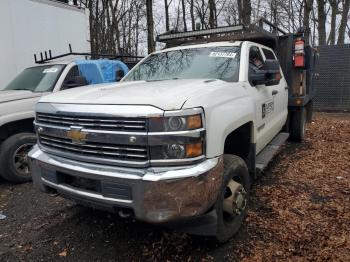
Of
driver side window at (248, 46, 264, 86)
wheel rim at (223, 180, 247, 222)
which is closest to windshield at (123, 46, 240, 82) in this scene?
driver side window at (248, 46, 264, 86)

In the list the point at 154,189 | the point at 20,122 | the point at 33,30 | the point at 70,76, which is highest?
the point at 33,30

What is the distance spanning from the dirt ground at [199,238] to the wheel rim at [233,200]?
A: 260 millimetres

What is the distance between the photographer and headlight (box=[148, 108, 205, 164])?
285 centimetres

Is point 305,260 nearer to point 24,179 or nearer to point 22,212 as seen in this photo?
point 22,212

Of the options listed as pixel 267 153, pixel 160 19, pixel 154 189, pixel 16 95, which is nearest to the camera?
pixel 154 189

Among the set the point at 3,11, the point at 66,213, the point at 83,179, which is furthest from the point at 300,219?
the point at 3,11

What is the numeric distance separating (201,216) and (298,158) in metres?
3.90

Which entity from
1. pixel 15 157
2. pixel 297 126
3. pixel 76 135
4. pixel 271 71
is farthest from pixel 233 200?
pixel 297 126

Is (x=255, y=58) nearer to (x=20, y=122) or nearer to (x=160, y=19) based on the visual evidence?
(x=20, y=122)

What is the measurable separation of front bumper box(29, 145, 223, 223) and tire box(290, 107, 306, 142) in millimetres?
4622

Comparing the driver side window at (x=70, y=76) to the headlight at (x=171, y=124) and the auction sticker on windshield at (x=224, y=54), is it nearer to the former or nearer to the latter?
the auction sticker on windshield at (x=224, y=54)

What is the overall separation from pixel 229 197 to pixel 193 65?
1.83 meters

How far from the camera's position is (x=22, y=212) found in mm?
4680

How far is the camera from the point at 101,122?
10.1ft
